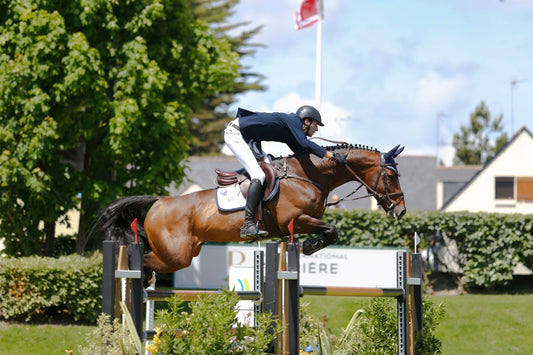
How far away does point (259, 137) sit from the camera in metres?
5.94

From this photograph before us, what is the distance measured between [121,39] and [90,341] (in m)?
9.19

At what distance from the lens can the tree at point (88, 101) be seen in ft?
36.9

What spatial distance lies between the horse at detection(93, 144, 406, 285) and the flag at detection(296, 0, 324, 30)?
9.96 metres

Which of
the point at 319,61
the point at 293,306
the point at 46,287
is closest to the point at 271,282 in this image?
the point at 293,306

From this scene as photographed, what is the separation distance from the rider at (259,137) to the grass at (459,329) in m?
3.57

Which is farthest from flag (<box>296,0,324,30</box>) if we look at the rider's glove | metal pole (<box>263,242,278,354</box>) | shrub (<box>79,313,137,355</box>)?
shrub (<box>79,313,137,355</box>)

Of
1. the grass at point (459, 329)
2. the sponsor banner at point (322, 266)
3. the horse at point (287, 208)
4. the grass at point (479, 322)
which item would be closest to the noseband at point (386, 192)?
the horse at point (287, 208)

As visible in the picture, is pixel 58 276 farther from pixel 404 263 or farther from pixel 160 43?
pixel 404 263

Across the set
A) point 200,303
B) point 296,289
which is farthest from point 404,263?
point 200,303

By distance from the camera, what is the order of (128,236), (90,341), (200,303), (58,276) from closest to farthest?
(200,303) < (90,341) < (128,236) < (58,276)

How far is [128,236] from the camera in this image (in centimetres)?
629

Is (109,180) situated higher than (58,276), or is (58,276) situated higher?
(109,180)

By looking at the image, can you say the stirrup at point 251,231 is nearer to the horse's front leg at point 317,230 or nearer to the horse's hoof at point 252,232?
the horse's hoof at point 252,232

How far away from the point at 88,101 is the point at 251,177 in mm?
6877
